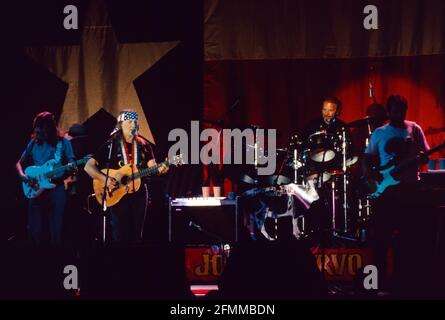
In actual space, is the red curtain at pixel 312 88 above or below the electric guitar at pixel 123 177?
above

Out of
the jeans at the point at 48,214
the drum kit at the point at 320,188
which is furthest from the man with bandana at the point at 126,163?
the drum kit at the point at 320,188

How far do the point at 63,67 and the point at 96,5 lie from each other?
3.54 feet

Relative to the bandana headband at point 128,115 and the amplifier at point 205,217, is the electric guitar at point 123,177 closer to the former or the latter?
the bandana headband at point 128,115

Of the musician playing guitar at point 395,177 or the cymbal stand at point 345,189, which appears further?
the cymbal stand at point 345,189

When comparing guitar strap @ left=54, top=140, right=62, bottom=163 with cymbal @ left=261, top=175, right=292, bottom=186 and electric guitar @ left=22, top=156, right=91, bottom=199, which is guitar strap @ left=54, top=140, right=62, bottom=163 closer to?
electric guitar @ left=22, top=156, right=91, bottom=199

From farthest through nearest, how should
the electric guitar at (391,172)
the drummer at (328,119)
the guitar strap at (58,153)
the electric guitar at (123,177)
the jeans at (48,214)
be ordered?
the drummer at (328,119), the guitar strap at (58,153), the jeans at (48,214), the electric guitar at (123,177), the electric guitar at (391,172)

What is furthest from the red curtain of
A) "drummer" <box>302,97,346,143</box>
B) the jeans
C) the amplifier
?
the jeans

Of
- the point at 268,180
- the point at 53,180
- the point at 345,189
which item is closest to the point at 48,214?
the point at 53,180

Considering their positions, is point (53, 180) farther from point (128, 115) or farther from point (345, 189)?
point (345, 189)

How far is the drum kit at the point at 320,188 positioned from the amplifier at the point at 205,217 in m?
0.37

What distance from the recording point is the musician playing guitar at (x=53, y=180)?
299 inches

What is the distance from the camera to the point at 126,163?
7.36m

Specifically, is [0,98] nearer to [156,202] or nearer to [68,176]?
[68,176]
